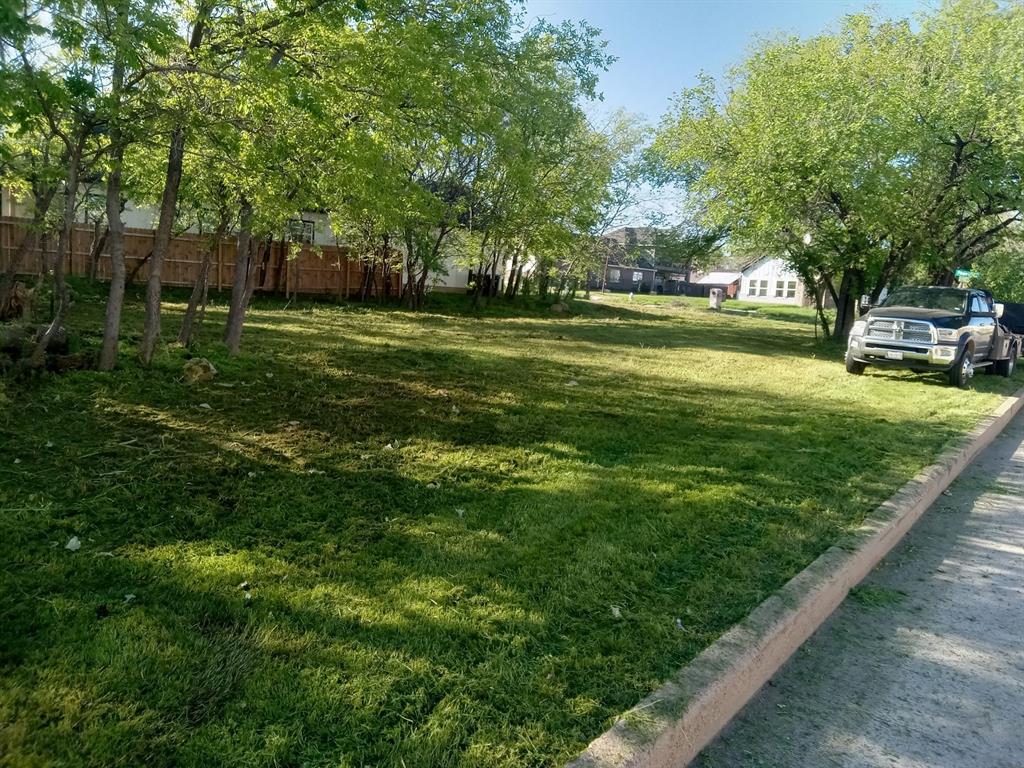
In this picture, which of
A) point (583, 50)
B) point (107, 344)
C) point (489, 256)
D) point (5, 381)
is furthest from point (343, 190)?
point (489, 256)

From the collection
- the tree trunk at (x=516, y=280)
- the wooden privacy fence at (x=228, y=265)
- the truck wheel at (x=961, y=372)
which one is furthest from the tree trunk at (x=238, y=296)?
the tree trunk at (x=516, y=280)

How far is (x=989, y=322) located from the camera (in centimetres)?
1392

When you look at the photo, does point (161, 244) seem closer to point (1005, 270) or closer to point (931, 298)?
point (931, 298)

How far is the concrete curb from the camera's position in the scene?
8.13 feet

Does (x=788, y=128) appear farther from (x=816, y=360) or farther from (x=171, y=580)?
(x=171, y=580)

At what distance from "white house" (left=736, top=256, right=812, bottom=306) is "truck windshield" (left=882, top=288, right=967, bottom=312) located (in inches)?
2025

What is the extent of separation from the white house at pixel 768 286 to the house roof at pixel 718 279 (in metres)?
7.42

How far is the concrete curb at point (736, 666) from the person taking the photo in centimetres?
248

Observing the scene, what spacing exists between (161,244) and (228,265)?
1530 centimetres

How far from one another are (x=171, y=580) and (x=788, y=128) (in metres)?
16.9

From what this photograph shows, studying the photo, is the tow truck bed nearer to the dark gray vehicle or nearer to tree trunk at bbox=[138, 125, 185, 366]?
the dark gray vehicle

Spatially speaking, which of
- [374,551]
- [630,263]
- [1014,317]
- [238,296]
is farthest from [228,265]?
[630,263]

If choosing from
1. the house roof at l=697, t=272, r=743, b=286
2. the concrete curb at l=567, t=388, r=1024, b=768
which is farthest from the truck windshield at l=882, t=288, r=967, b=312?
the house roof at l=697, t=272, r=743, b=286

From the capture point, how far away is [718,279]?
3174 inches
